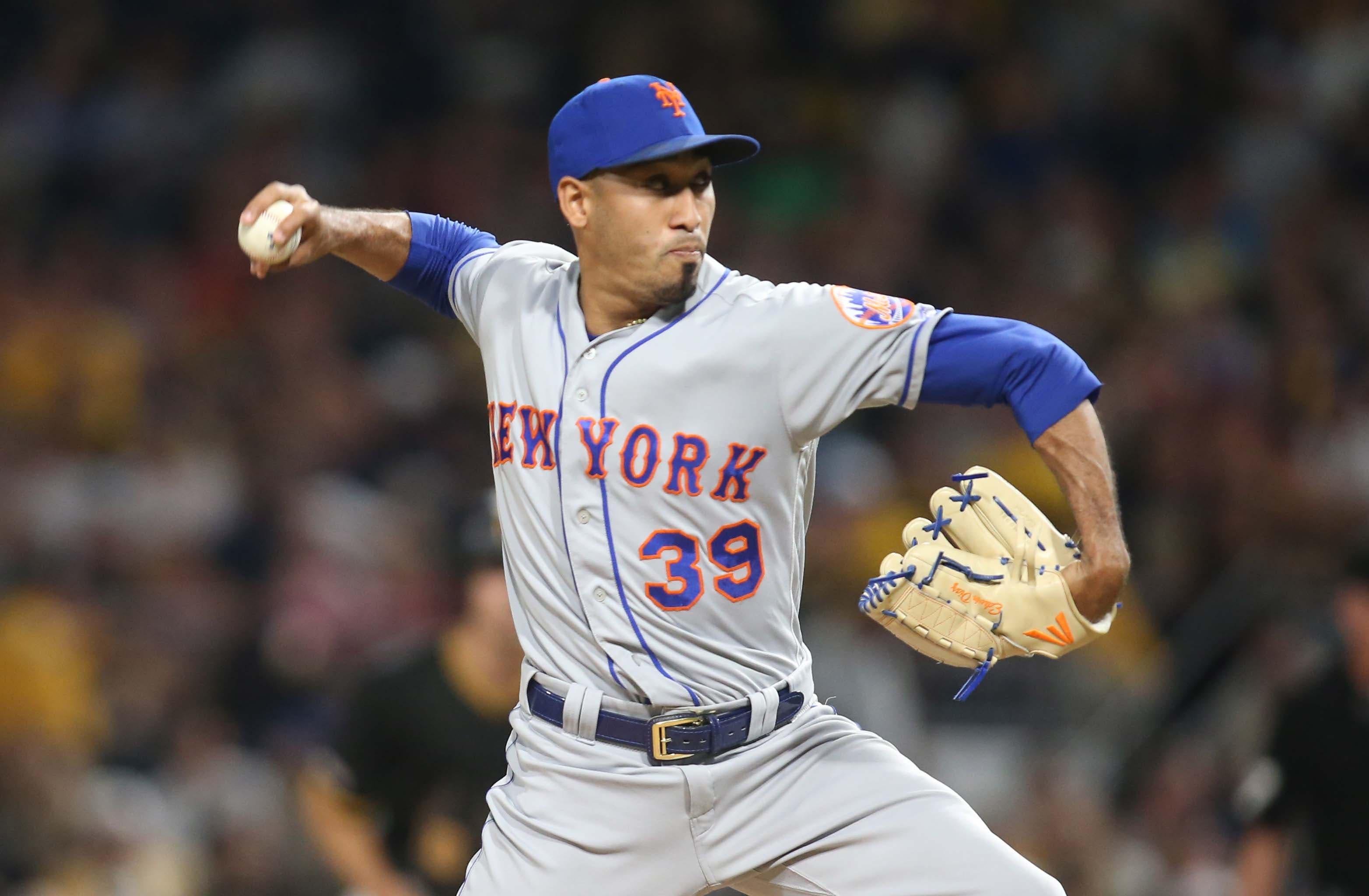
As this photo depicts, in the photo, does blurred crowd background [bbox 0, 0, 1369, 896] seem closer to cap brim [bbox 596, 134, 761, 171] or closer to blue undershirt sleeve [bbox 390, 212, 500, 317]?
blue undershirt sleeve [bbox 390, 212, 500, 317]

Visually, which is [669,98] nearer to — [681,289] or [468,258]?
[681,289]

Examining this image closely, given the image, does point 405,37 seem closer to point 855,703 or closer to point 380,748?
point 855,703

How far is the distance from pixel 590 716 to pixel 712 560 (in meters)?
0.36

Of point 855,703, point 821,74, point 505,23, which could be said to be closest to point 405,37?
point 505,23

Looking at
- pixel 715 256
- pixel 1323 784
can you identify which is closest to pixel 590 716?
pixel 1323 784

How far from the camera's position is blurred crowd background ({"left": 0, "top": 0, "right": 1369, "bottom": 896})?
636cm

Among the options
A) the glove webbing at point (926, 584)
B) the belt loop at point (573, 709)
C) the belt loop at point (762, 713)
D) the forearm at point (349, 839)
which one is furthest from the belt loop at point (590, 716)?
the forearm at point (349, 839)

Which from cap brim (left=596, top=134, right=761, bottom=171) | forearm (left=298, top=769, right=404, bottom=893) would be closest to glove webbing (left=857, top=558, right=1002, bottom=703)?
cap brim (left=596, top=134, right=761, bottom=171)

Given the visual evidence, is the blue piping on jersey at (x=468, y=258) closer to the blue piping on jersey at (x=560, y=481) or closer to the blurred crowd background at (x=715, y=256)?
the blue piping on jersey at (x=560, y=481)

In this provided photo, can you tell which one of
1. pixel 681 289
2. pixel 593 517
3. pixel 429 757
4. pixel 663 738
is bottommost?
pixel 429 757

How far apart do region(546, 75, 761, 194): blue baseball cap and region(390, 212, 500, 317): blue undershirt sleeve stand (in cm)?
44

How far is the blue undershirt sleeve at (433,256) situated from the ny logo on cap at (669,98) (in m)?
0.59

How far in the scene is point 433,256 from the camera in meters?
3.41

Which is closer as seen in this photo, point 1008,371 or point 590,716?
point 1008,371
